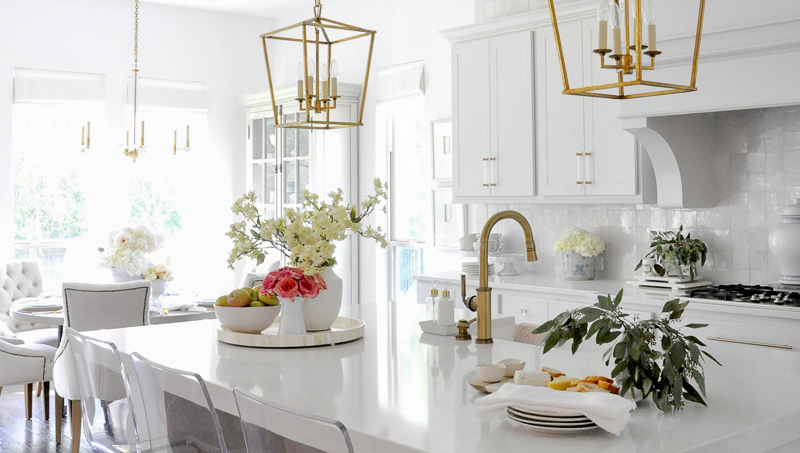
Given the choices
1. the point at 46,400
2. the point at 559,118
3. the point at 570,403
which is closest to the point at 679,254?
the point at 559,118

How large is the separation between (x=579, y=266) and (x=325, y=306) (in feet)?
7.28

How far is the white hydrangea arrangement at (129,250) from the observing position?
4.97 meters

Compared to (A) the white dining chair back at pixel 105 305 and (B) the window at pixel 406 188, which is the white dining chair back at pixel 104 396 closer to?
(A) the white dining chair back at pixel 105 305

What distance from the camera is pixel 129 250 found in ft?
16.4

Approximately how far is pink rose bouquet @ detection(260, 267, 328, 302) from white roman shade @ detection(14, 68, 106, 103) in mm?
4632

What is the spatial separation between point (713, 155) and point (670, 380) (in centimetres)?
270

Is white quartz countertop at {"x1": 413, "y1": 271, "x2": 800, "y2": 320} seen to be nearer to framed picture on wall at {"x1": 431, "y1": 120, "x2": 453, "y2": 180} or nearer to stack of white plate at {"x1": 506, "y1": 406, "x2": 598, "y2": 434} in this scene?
framed picture on wall at {"x1": 431, "y1": 120, "x2": 453, "y2": 180}

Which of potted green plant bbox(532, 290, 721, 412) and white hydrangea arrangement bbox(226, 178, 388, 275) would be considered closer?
potted green plant bbox(532, 290, 721, 412)

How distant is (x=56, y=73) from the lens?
253 inches

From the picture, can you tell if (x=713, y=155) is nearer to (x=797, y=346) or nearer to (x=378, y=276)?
(x=797, y=346)

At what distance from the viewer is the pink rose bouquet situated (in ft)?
8.24

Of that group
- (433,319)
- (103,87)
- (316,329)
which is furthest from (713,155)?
(103,87)

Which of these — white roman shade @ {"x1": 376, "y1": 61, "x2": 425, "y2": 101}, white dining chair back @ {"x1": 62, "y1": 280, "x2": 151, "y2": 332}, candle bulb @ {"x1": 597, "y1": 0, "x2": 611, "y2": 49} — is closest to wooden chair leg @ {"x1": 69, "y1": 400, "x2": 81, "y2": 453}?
white dining chair back @ {"x1": 62, "y1": 280, "x2": 151, "y2": 332}

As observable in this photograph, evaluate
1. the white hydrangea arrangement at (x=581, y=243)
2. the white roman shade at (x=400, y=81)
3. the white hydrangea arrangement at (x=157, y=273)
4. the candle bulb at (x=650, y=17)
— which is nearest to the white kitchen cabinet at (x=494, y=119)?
the white hydrangea arrangement at (x=581, y=243)
